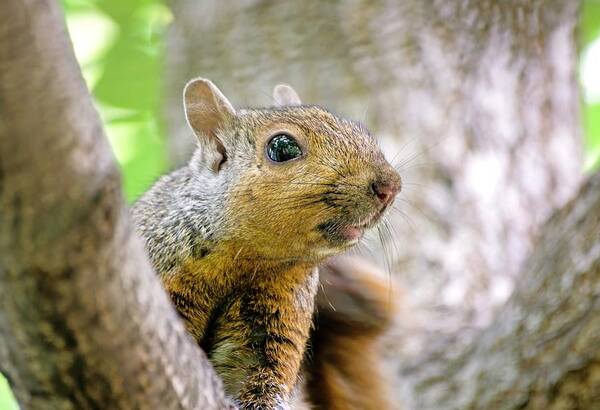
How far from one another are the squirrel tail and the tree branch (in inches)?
9.7

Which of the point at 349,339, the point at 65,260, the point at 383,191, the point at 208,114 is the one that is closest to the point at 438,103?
the point at 349,339

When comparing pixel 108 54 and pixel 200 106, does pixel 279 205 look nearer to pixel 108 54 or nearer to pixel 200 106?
pixel 200 106

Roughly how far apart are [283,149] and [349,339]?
0.94 metres

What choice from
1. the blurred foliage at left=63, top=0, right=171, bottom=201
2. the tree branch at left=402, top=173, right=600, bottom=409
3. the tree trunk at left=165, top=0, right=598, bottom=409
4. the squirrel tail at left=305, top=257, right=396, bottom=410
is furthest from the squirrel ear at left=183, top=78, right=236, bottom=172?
the blurred foliage at left=63, top=0, right=171, bottom=201

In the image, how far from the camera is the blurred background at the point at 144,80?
12.9 feet

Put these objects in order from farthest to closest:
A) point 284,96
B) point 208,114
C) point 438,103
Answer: point 438,103
point 284,96
point 208,114

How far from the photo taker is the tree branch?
2.49 metres

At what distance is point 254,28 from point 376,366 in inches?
63.1

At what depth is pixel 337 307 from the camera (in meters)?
3.17

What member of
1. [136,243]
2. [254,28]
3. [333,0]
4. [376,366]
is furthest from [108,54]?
[136,243]

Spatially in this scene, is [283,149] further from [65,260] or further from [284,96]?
[65,260]


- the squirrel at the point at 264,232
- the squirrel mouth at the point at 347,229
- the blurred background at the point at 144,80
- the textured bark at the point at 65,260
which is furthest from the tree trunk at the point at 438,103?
the textured bark at the point at 65,260

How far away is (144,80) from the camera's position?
14.3 ft

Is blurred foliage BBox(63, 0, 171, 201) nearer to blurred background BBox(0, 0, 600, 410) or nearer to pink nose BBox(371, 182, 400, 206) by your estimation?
blurred background BBox(0, 0, 600, 410)
